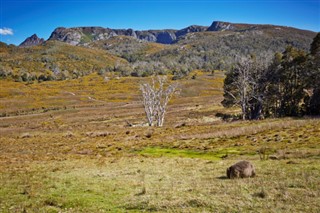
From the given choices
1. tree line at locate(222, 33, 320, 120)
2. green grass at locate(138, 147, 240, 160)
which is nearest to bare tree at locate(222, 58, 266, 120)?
tree line at locate(222, 33, 320, 120)

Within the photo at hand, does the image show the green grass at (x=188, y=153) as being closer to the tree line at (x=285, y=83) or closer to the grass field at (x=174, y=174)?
the grass field at (x=174, y=174)

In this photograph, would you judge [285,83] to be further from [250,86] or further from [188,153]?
[188,153]

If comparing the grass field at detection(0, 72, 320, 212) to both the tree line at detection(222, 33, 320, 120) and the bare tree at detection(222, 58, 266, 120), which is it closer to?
the tree line at detection(222, 33, 320, 120)

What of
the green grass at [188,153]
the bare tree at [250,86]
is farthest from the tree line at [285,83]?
the green grass at [188,153]

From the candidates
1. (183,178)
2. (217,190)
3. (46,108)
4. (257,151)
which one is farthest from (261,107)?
(46,108)

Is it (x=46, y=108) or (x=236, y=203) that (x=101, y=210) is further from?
(x=46, y=108)

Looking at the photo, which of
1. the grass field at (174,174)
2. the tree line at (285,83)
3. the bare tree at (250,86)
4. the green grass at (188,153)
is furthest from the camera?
the bare tree at (250,86)

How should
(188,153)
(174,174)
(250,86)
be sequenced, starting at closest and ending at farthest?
(174,174) < (188,153) < (250,86)

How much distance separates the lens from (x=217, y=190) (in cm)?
1520

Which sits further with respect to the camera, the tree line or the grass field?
the tree line

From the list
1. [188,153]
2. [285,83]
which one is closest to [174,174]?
[188,153]

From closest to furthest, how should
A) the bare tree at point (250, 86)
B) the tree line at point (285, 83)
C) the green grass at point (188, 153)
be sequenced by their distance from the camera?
1. the green grass at point (188, 153)
2. the tree line at point (285, 83)
3. the bare tree at point (250, 86)

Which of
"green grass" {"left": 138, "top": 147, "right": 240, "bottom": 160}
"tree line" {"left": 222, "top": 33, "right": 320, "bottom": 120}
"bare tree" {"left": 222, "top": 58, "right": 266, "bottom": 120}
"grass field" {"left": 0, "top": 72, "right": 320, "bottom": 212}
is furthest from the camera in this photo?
"bare tree" {"left": 222, "top": 58, "right": 266, "bottom": 120}

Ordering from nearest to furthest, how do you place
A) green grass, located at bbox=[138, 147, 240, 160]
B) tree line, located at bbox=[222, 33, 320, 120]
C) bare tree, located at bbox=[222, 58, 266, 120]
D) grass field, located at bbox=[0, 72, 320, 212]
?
grass field, located at bbox=[0, 72, 320, 212] → green grass, located at bbox=[138, 147, 240, 160] → tree line, located at bbox=[222, 33, 320, 120] → bare tree, located at bbox=[222, 58, 266, 120]
